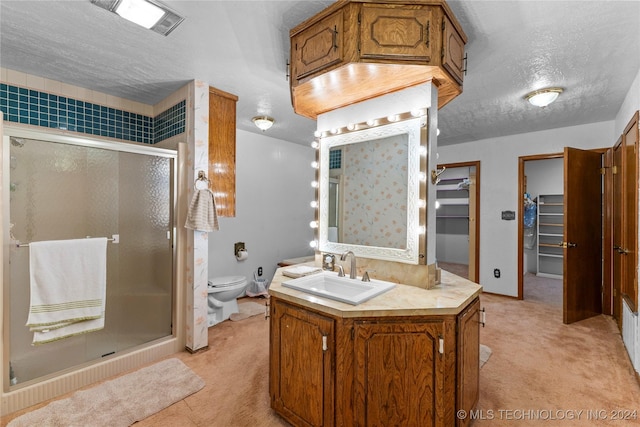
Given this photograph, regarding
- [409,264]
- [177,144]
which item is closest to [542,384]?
[409,264]

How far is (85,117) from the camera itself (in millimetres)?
2740

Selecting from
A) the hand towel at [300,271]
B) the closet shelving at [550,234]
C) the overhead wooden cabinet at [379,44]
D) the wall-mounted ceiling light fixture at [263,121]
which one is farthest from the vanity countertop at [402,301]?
the closet shelving at [550,234]

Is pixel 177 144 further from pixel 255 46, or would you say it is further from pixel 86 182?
pixel 255 46

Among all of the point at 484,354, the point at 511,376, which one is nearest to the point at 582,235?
the point at 484,354

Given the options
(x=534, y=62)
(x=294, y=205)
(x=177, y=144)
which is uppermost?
(x=534, y=62)

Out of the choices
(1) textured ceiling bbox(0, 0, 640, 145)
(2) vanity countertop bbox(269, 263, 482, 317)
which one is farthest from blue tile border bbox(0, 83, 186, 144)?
(2) vanity countertop bbox(269, 263, 482, 317)

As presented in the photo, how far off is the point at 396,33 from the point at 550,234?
19.7ft

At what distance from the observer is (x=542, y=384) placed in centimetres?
215

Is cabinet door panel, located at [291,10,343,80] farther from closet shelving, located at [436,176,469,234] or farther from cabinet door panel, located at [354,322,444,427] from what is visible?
closet shelving, located at [436,176,469,234]

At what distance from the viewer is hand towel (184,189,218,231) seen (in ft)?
8.13

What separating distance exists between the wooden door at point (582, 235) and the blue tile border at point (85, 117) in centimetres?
409

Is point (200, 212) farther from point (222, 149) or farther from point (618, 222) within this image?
point (618, 222)

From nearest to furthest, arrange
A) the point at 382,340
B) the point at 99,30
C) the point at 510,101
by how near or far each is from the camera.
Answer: the point at 382,340 < the point at 99,30 < the point at 510,101

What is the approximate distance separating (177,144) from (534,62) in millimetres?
2954
